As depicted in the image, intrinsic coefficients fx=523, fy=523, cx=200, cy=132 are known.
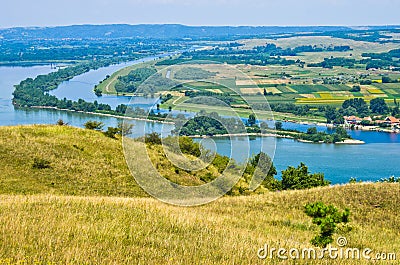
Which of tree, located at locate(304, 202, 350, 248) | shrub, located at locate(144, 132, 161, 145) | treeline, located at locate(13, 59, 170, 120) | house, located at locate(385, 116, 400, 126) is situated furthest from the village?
tree, located at locate(304, 202, 350, 248)

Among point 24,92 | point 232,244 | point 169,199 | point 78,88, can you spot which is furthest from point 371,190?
point 78,88

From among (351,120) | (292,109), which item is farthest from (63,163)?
(292,109)

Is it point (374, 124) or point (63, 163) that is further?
point (374, 124)

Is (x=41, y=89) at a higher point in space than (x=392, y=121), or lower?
higher

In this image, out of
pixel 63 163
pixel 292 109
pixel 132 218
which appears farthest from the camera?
pixel 292 109

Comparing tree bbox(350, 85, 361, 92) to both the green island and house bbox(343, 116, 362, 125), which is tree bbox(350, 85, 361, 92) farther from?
the green island

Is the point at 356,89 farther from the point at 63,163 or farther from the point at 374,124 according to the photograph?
the point at 63,163
